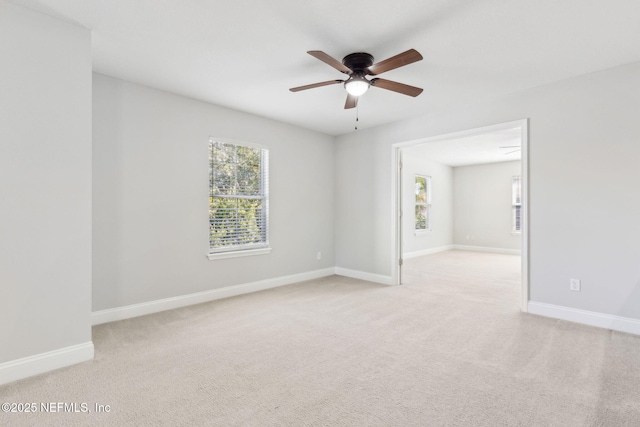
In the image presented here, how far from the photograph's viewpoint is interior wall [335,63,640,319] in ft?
9.88

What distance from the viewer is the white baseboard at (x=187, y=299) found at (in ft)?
10.8

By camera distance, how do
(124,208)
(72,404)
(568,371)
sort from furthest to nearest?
(124,208) < (568,371) < (72,404)

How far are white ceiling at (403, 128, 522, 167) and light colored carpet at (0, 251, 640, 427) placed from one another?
3.33m

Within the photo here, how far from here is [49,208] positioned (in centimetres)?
231

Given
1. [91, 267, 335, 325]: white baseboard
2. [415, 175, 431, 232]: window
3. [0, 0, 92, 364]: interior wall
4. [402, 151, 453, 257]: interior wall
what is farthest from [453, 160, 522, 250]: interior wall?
[0, 0, 92, 364]: interior wall

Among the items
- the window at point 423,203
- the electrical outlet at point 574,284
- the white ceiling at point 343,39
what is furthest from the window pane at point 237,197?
the window at point 423,203

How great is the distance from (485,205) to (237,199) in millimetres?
7486

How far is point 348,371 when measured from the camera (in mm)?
2305

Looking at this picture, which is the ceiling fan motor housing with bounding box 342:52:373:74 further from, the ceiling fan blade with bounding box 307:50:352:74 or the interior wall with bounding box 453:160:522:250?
the interior wall with bounding box 453:160:522:250

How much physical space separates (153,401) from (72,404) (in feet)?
1.60

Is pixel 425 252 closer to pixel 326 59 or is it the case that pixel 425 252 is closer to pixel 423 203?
pixel 423 203

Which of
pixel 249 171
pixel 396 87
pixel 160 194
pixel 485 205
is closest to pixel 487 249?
pixel 485 205

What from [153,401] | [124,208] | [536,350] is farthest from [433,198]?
[153,401]

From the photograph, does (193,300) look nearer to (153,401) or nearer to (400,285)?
(153,401)
